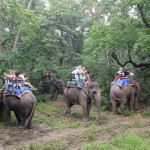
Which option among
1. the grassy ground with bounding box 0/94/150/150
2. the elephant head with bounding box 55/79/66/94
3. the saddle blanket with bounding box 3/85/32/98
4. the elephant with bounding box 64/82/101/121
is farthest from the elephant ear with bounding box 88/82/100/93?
the elephant head with bounding box 55/79/66/94

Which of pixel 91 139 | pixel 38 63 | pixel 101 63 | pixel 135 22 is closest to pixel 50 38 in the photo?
pixel 38 63

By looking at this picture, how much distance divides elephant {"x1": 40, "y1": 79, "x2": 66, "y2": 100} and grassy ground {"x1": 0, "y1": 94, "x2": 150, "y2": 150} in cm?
533

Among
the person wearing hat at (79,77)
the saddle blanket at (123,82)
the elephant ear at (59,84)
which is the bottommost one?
the elephant ear at (59,84)

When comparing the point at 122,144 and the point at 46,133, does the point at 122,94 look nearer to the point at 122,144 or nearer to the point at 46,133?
the point at 46,133

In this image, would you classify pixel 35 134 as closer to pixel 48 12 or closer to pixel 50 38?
pixel 50 38

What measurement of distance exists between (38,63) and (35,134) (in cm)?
690

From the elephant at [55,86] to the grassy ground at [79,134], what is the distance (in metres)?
5.33

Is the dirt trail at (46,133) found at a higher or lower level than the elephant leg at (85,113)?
lower

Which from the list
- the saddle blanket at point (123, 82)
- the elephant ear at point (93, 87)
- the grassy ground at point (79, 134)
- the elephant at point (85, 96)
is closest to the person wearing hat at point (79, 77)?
the elephant at point (85, 96)

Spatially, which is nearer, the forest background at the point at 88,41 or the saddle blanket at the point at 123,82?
the saddle blanket at the point at 123,82

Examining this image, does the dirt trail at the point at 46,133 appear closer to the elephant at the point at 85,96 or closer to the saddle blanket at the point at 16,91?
the elephant at the point at 85,96

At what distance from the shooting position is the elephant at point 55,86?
1500 cm

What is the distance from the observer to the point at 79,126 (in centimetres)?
804

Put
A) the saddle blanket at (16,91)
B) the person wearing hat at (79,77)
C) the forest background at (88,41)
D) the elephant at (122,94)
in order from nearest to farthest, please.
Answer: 1. the saddle blanket at (16,91)
2. the person wearing hat at (79,77)
3. the elephant at (122,94)
4. the forest background at (88,41)
